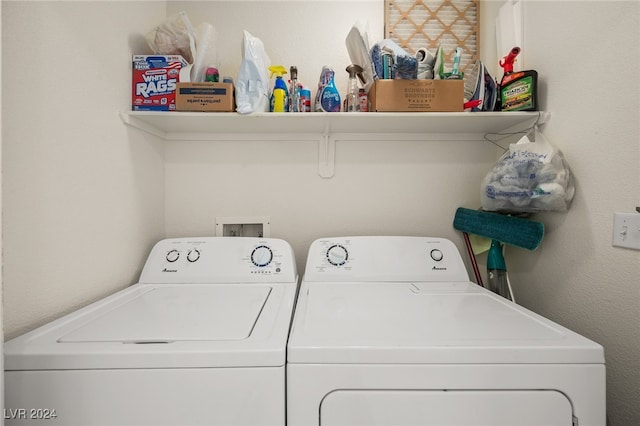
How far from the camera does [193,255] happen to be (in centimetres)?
122

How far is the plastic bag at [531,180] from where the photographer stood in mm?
996

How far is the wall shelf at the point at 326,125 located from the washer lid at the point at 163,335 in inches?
29.5

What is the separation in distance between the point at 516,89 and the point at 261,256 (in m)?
1.31

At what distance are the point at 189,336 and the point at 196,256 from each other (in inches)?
23.8

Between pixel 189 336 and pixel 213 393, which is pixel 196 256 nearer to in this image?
pixel 189 336

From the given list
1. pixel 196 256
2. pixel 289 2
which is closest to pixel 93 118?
pixel 196 256

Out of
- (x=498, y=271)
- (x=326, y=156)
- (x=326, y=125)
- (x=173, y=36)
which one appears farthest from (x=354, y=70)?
(x=498, y=271)

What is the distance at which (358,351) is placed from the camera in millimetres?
617

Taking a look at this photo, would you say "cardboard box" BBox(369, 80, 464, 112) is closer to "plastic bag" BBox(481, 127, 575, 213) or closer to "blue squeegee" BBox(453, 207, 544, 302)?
"plastic bag" BBox(481, 127, 575, 213)

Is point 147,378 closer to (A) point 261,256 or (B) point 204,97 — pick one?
(A) point 261,256

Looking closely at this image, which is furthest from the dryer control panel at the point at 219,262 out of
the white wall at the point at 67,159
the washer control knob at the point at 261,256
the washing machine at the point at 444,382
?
the washing machine at the point at 444,382

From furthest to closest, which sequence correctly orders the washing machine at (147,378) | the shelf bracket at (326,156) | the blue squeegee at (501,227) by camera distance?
1. the shelf bracket at (326,156)
2. the blue squeegee at (501,227)
3. the washing machine at (147,378)

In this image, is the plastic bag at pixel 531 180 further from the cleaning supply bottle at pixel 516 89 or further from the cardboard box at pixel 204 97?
the cardboard box at pixel 204 97

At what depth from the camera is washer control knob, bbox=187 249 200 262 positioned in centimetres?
121
